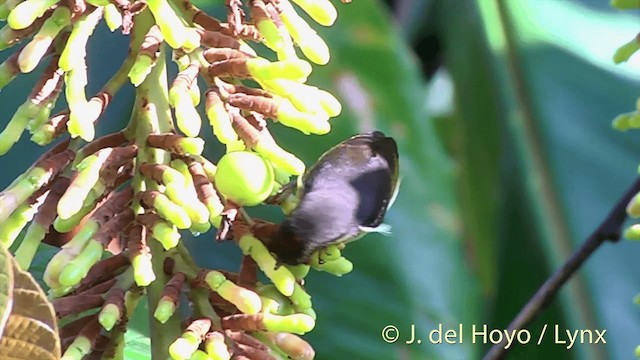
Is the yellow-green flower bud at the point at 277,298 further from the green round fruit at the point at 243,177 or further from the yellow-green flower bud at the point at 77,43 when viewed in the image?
the yellow-green flower bud at the point at 77,43

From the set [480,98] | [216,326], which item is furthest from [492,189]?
[216,326]

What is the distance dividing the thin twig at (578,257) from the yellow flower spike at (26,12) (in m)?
0.46

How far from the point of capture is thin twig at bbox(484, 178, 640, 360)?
80 centimetres

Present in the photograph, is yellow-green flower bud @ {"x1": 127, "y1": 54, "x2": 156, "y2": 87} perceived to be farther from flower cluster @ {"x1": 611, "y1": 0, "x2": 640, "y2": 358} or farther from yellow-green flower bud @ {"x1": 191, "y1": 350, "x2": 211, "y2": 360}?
flower cluster @ {"x1": 611, "y1": 0, "x2": 640, "y2": 358}

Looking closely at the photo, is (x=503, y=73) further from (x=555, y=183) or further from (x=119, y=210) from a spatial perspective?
(x=119, y=210)

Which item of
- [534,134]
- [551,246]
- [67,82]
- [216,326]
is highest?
[67,82]

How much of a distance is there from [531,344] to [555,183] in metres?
0.24

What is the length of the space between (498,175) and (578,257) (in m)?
0.70

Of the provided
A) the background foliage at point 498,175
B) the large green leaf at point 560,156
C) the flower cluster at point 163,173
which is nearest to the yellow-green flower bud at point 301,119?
the flower cluster at point 163,173

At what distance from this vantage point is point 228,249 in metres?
1.17

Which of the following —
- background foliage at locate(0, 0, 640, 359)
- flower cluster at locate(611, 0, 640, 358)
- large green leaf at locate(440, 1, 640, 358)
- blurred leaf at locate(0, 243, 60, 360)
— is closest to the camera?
blurred leaf at locate(0, 243, 60, 360)

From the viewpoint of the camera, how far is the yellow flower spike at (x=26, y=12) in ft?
1.69

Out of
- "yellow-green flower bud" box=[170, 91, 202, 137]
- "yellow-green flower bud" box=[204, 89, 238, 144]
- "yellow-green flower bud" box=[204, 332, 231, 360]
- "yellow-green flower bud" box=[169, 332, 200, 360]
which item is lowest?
"yellow-green flower bud" box=[204, 332, 231, 360]

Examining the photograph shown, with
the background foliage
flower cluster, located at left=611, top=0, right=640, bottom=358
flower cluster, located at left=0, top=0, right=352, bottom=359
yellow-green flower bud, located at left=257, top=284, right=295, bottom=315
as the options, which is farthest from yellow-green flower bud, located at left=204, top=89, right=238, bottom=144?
the background foliage
